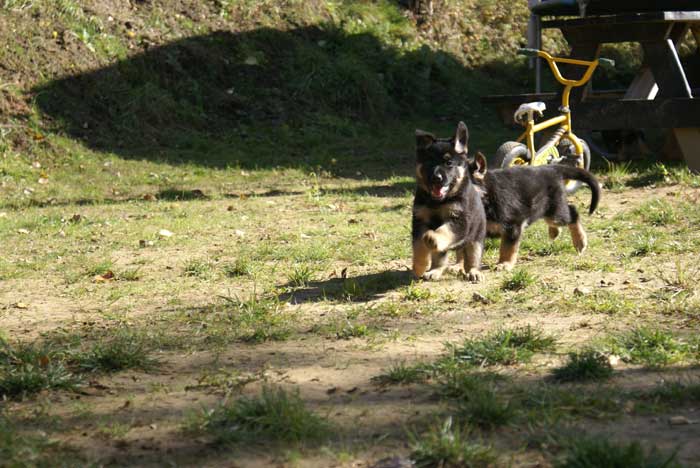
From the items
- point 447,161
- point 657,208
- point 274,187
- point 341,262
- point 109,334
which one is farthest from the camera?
point 274,187

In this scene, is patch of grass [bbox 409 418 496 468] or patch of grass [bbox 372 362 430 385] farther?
patch of grass [bbox 372 362 430 385]

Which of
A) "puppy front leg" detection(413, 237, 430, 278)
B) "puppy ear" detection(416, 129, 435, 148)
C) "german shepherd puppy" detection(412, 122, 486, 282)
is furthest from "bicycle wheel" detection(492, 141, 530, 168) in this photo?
"puppy front leg" detection(413, 237, 430, 278)

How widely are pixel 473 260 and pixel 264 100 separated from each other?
892 cm

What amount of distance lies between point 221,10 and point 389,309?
11469mm

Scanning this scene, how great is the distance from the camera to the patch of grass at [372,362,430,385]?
160 inches

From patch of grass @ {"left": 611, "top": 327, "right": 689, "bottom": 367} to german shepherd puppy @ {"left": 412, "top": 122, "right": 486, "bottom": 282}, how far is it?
5.61 ft

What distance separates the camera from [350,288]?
5992 mm

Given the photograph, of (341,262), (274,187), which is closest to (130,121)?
(274,187)

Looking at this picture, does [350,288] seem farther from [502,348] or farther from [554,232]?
[554,232]

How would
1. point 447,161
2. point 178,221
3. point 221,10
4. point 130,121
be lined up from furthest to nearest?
1. point 221,10
2. point 130,121
3. point 178,221
4. point 447,161

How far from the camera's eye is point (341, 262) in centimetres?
712

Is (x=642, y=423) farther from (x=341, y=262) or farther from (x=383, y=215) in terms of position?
(x=383, y=215)

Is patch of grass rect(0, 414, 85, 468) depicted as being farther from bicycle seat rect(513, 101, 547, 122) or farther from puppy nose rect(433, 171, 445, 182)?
bicycle seat rect(513, 101, 547, 122)

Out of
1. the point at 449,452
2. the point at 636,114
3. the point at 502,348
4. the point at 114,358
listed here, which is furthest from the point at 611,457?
the point at 636,114
